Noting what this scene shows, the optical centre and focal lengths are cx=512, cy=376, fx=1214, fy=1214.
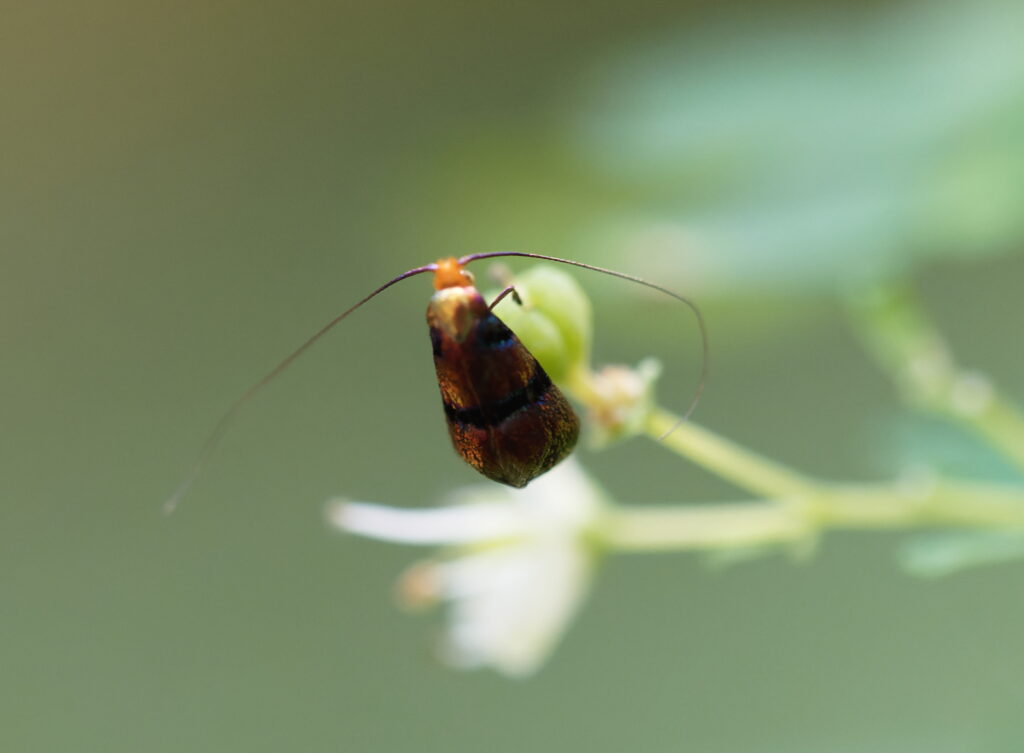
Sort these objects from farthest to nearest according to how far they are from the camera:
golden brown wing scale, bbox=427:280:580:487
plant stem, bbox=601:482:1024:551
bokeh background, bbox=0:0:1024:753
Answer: bokeh background, bbox=0:0:1024:753 < plant stem, bbox=601:482:1024:551 < golden brown wing scale, bbox=427:280:580:487

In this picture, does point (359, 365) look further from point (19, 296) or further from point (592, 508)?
point (592, 508)

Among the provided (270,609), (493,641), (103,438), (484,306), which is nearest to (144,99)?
(103,438)

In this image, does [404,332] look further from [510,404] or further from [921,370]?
[510,404]

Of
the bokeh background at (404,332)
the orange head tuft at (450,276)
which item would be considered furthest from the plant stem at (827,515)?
the orange head tuft at (450,276)

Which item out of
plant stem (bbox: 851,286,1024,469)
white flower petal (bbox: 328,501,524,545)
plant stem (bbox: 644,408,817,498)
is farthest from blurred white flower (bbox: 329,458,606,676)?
plant stem (bbox: 851,286,1024,469)

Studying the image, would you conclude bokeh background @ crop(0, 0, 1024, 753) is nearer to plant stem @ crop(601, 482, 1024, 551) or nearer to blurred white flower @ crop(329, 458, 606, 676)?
plant stem @ crop(601, 482, 1024, 551)

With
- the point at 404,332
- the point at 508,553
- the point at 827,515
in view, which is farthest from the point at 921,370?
the point at 404,332
